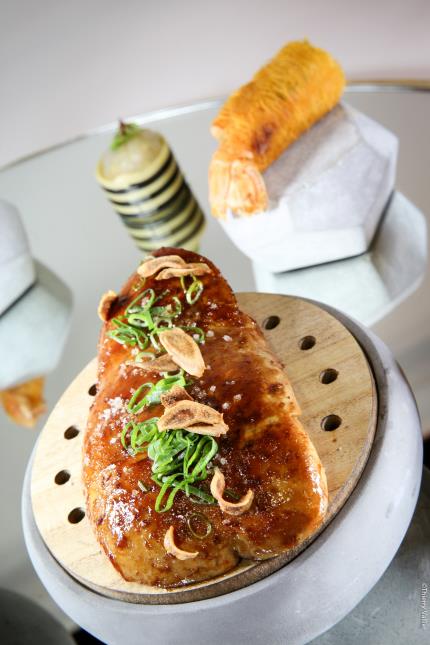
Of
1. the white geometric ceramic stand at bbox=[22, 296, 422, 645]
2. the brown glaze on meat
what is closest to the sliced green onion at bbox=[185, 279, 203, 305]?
the brown glaze on meat

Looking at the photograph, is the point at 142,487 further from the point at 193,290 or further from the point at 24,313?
the point at 24,313

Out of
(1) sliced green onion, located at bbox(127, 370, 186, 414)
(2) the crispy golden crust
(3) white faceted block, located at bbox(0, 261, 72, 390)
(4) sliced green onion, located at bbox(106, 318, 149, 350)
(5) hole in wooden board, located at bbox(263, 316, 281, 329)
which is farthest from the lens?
(3) white faceted block, located at bbox(0, 261, 72, 390)

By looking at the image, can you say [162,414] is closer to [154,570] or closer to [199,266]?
[154,570]

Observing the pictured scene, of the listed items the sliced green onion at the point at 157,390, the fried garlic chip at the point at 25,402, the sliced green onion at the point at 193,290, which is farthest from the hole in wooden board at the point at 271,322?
the fried garlic chip at the point at 25,402

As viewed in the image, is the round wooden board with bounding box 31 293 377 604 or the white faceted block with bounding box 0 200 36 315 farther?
the white faceted block with bounding box 0 200 36 315

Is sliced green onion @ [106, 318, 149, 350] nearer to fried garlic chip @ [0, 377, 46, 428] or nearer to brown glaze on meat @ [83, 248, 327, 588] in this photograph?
brown glaze on meat @ [83, 248, 327, 588]

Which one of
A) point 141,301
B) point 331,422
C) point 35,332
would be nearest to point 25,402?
point 35,332
